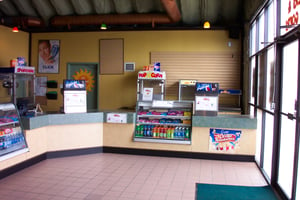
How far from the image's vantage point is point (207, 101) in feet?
19.4

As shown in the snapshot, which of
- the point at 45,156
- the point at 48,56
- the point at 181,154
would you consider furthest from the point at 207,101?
the point at 48,56

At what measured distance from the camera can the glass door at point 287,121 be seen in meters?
3.75

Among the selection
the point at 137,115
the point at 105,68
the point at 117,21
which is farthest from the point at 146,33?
the point at 137,115

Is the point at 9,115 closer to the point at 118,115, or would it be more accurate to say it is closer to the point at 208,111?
the point at 118,115

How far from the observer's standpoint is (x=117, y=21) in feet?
26.9

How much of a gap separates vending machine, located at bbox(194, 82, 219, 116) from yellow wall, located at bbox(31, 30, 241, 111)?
3.03 metres

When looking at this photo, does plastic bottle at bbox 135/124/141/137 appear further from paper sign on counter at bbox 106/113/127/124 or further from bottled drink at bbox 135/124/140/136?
paper sign on counter at bbox 106/113/127/124

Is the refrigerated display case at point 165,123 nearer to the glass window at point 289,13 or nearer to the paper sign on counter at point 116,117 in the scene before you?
the paper sign on counter at point 116,117

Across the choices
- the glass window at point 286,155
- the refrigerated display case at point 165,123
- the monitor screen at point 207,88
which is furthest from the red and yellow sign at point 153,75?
the glass window at point 286,155

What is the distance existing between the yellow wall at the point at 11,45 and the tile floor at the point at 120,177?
15.1 feet

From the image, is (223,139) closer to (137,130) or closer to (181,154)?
(181,154)

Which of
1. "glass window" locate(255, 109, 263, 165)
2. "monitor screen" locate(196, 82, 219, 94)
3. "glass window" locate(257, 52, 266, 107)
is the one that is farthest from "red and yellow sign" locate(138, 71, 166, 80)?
"glass window" locate(255, 109, 263, 165)

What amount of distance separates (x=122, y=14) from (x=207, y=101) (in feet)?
12.9

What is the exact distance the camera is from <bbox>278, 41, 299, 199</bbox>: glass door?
375 cm
